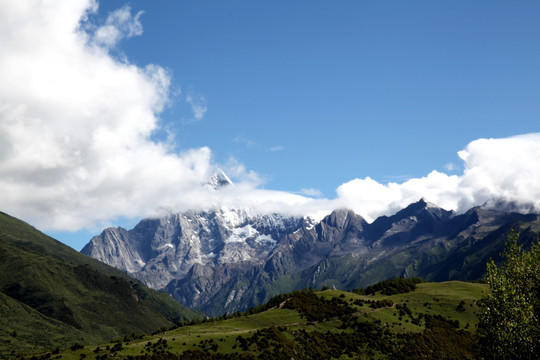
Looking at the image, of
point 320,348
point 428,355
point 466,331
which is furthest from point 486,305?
point 466,331

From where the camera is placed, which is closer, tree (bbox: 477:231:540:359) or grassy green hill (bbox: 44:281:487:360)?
tree (bbox: 477:231:540:359)

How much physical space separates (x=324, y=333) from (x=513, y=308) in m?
90.6

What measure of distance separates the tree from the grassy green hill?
39.0m

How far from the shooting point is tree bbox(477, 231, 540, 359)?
58.4 metres

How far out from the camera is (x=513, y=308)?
59.4 metres

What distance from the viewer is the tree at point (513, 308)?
58.4 meters

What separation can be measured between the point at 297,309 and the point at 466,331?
6475 cm

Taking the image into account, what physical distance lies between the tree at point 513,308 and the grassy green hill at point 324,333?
39.0 meters

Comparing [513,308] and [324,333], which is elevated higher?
[513,308]

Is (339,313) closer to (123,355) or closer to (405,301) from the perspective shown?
(405,301)

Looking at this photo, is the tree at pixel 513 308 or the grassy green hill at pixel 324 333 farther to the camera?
the grassy green hill at pixel 324 333

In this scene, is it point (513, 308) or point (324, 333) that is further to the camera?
point (324, 333)

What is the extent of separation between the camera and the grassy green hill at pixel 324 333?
375 ft

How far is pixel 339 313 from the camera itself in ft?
534
